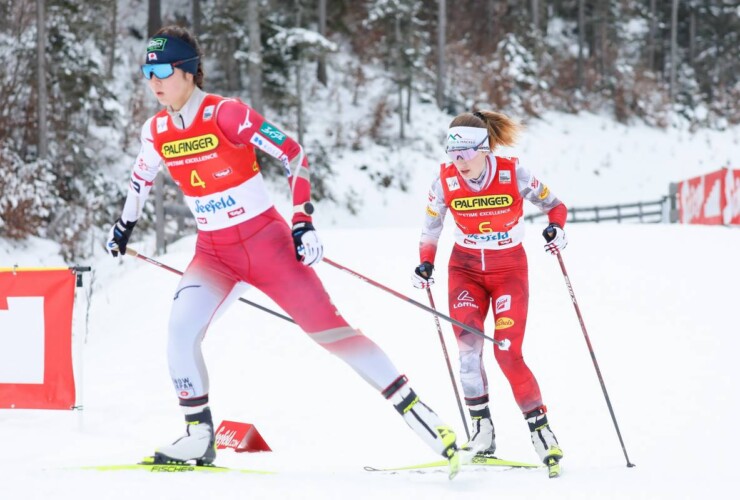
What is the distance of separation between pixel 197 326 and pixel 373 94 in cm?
2669

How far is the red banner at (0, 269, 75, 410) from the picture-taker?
605 cm

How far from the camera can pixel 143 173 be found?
181 inches

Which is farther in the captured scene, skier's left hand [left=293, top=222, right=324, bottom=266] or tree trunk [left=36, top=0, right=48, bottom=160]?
tree trunk [left=36, top=0, right=48, bottom=160]

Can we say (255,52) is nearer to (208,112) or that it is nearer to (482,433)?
(482,433)

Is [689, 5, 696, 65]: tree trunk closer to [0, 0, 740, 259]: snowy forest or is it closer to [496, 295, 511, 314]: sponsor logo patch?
[0, 0, 740, 259]: snowy forest

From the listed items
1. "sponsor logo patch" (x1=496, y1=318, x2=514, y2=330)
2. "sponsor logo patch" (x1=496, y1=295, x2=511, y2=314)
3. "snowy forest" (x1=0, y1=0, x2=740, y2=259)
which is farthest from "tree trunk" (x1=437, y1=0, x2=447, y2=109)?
"sponsor logo patch" (x1=496, y1=318, x2=514, y2=330)

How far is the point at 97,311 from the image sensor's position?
34.8ft

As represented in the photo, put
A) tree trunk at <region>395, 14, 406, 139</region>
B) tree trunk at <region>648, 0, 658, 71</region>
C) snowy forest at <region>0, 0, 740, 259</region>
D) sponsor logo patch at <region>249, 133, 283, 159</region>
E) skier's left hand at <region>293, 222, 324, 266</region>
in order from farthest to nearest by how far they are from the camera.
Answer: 1. tree trunk at <region>648, 0, 658, 71</region>
2. tree trunk at <region>395, 14, 406, 139</region>
3. snowy forest at <region>0, 0, 740, 259</region>
4. sponsor logo patch at <region>249, 133, 283, 159</region>
5. skier's left hand at <region>293, 222, 324, 266</region>

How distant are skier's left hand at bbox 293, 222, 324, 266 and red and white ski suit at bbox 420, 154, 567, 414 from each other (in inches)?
59.6

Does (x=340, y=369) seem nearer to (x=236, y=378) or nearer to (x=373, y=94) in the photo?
(x=236, y=378)

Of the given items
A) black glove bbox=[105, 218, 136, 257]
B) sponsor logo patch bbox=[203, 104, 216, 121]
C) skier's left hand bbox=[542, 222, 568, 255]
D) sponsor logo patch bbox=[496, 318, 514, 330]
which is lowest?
sponsor logo patch bbox=[496, 318, 514, 330]

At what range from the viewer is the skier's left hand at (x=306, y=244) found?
3.95 meters

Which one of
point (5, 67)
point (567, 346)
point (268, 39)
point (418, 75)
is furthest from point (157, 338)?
point (418, 75)

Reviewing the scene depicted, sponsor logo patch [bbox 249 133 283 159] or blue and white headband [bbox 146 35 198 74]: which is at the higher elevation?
blue and white headband [bbox 146 35 198 74]
